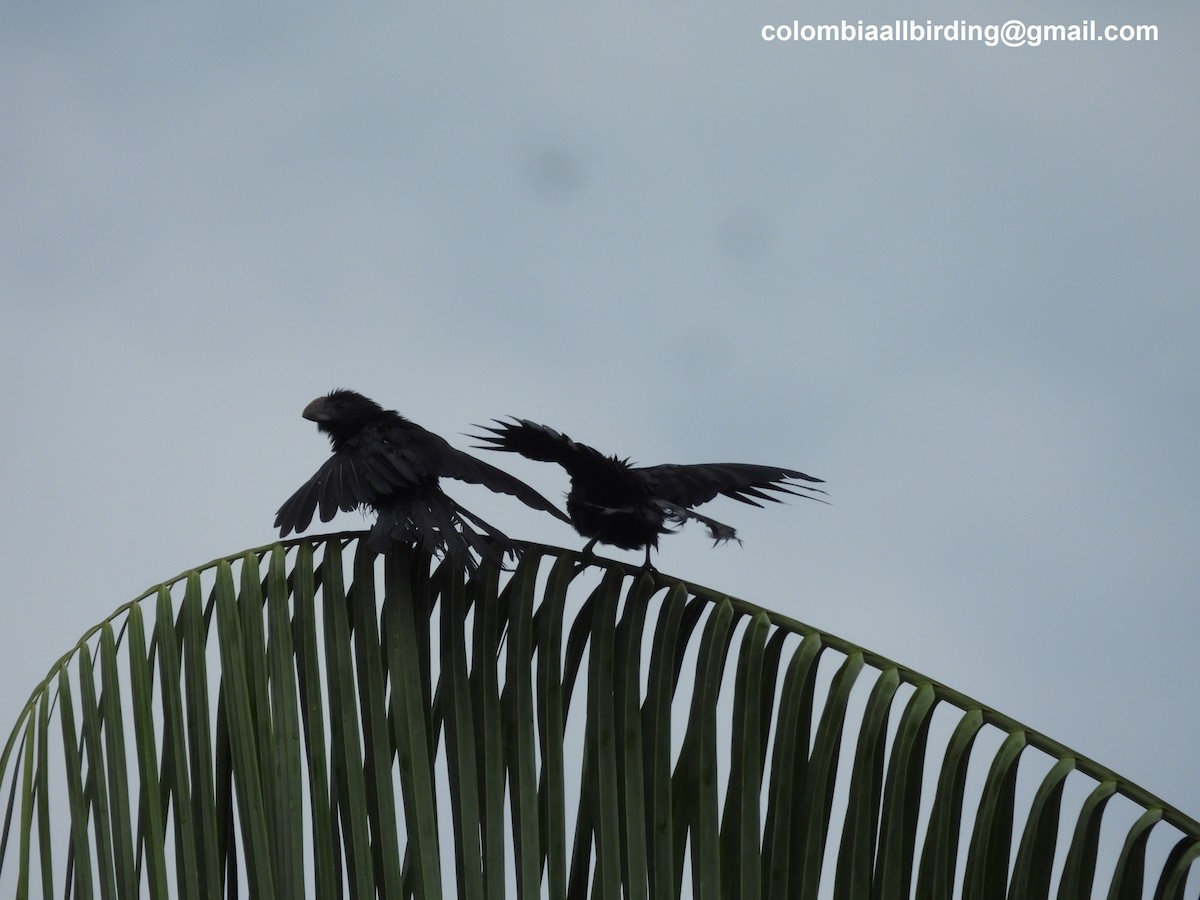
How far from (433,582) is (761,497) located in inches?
37.0

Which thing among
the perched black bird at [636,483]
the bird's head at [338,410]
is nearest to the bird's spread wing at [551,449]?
the perched black bird at [636,483]

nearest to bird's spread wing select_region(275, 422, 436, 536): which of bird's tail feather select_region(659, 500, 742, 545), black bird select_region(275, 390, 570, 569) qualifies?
black bird select_region(275, 390, 570, 569)

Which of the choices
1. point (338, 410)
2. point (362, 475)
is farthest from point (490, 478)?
point (338, 410)

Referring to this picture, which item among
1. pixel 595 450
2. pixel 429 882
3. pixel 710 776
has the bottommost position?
pixel 429 882

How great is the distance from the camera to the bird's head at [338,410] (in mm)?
3682

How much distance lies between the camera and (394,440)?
2.87m

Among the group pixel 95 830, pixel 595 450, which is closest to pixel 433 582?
pixel 595 450

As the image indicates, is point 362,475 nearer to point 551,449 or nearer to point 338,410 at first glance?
point 551,449

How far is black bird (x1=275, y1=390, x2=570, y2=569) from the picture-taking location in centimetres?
250

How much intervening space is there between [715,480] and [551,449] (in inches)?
16.8

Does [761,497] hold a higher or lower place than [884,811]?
higher

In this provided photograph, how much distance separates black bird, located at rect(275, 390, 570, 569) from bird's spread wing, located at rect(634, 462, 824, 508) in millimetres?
487

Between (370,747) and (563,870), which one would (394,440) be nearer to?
(370,747)

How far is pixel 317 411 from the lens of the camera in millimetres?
3799
